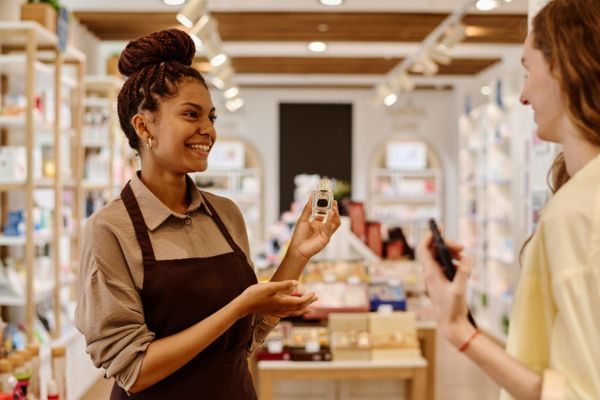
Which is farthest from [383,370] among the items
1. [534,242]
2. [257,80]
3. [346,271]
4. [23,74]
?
[257,80]

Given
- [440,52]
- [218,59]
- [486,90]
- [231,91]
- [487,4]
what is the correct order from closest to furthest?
[487,4]
[218,59]
[440,52]
[231,91]
[486,90]

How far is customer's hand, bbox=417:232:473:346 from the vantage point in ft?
3.86

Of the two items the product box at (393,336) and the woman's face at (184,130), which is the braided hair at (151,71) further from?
the product box at (393,336)

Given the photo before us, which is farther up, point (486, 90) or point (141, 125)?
point (486, 90)

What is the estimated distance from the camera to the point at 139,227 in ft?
5.42

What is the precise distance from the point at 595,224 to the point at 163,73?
3.37 ft

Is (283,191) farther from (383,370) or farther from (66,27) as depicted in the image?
(383,370)

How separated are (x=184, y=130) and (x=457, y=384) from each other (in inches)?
208

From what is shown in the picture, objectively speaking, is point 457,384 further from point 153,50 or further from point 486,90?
point 153,50

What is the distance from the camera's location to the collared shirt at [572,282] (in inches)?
42.6

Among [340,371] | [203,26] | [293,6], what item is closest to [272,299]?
[340,371]

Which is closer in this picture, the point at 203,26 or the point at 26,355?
the point at 26,355

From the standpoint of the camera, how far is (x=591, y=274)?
3.54 feet

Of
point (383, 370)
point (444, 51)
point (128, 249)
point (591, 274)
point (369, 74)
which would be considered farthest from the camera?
point (369, 74)
